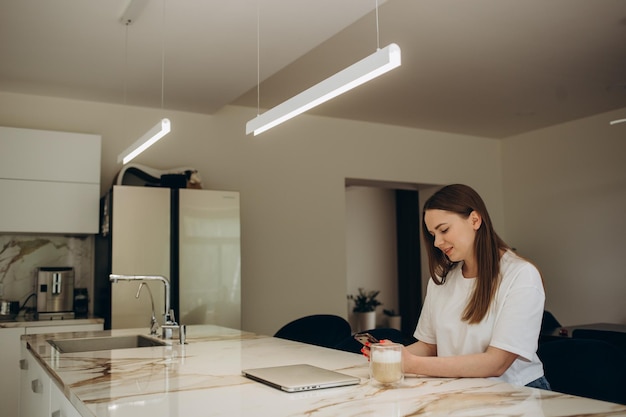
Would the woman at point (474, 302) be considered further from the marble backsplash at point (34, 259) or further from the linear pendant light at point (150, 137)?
the marble backsplash at point (34, 259)

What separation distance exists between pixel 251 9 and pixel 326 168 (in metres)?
2.93

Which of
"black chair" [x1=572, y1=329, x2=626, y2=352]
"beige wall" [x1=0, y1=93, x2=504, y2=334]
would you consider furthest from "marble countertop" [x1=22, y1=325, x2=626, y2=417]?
"beige wall" [x1=0, y1=93, x2=504, y2=334]

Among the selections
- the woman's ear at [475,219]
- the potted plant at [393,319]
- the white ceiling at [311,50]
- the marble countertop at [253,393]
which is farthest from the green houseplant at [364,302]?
the woman's ear at [475,219]

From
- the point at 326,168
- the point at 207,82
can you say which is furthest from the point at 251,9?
the point at 326,168

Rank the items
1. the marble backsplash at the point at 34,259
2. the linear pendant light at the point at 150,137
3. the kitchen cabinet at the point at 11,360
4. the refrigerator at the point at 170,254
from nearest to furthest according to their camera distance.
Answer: the linear pendant light at the point at 150,137 → the kitchen cabinet at the point at 11,360 → the refrigerator at the point at 170,254 → the marble backsplash at the point at 34,259

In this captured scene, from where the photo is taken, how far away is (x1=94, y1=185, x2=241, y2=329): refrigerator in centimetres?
405

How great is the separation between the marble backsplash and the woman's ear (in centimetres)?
350

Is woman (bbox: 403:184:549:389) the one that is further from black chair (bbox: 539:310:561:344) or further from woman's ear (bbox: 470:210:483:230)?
black chair (bbox: 539:310:561:344)

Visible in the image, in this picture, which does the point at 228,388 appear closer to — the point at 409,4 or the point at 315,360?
the point at 315,360

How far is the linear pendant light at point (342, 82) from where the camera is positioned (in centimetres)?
174

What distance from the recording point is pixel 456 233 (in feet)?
6.30

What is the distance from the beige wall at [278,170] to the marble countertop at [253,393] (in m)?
2.96

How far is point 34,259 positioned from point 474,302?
364 cm

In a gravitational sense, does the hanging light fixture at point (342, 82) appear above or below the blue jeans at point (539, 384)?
above
